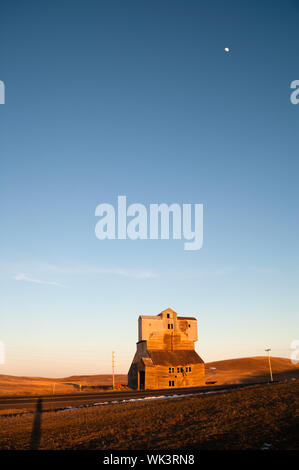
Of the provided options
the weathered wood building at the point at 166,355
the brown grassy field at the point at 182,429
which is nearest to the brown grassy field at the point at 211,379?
the weathered wood building at the point at 166,355

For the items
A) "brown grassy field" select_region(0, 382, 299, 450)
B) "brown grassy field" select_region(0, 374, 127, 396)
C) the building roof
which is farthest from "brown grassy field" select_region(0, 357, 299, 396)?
"brown grassy field" select_region(0, 382, 299, 450)

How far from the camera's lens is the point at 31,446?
42.3 feet

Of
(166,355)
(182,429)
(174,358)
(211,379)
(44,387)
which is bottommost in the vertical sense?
(44,387)

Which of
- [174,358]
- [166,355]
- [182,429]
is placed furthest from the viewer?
[166,355]

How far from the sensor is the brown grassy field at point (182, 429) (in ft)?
35.8

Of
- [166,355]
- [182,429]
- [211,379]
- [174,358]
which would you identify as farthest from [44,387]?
[182,429]

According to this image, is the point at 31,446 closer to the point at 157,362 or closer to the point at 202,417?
the point at 202,417

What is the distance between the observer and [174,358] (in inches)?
2272

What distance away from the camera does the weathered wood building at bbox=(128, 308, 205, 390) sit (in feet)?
179

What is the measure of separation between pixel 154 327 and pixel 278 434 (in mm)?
50747

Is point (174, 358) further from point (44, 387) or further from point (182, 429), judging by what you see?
point (182, 429)

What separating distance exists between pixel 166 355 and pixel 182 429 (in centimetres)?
4688

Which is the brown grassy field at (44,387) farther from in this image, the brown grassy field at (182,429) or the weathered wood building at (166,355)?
the brown grassy field at (182,429)
